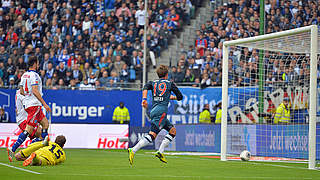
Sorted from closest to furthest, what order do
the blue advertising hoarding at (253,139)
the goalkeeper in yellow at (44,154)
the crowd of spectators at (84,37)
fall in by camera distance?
the goalkeeper in yellow at (44,154)
the blue advertising hoarding at (253,139)
the crowd of spectators at (84,37)

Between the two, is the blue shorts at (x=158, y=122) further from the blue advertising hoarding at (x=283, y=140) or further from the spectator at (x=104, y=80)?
the spectator at (x=104, y=80)

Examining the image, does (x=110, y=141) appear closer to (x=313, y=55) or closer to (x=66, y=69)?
(x=66, y=69)

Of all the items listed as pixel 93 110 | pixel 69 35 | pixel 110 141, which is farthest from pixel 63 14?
pixel 110 141

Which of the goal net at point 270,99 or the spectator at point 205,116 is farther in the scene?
the spectator at point 205,116

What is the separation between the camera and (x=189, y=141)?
2145 cm

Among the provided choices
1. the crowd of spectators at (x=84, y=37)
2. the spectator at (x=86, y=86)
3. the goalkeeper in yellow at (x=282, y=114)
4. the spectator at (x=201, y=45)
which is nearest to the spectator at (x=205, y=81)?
the spectator at (x=201, y=45)

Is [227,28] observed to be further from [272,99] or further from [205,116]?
[272,99]

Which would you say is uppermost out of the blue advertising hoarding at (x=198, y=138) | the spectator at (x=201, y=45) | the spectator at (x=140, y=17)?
the spectator at (x=140, y=17)

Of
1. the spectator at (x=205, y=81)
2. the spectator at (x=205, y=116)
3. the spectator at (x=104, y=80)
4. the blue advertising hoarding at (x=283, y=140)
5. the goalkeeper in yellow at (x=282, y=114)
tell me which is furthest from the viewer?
the spectator at (x=104, y=80)

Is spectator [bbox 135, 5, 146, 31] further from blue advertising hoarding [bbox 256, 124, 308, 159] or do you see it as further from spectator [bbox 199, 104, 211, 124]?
blue advertising hoarding [bbox 256, 124, 308, 159]

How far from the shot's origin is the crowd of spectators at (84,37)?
25.5 meters

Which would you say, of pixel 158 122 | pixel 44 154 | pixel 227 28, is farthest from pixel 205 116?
pixel 44 154

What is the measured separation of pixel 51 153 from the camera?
1070 cm

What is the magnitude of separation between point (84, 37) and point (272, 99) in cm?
1117
